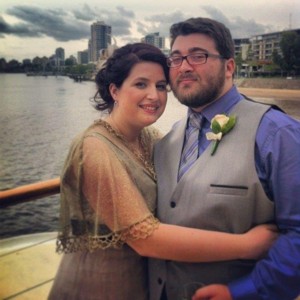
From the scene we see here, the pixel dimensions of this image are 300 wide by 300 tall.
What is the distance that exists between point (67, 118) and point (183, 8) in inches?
34.6

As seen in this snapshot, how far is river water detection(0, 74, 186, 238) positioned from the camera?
4.44 ft

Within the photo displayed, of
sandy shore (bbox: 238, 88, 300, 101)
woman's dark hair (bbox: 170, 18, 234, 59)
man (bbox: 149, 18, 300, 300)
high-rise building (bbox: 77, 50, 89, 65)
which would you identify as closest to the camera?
man (bbox: 149, 18, 300, 300)

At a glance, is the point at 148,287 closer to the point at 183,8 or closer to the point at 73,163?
the point at 73,163

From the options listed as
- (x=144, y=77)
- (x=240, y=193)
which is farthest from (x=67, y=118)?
(x=240, y=193)

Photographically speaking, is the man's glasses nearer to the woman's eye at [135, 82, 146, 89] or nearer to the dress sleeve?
the woman's eye at [135, 82, 146, 89]

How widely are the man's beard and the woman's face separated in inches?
2.5

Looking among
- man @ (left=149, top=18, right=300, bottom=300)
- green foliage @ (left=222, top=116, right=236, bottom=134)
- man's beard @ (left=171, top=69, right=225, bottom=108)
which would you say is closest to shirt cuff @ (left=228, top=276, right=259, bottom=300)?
man @ (left=149, top=18, right=300, bottom=300)

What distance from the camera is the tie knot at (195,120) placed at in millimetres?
1212

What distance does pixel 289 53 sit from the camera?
4.80ft

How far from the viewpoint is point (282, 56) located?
1.47m

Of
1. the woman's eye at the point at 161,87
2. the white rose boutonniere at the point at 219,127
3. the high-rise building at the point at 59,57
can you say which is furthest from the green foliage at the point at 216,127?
the high-rise building at the point at 59,57

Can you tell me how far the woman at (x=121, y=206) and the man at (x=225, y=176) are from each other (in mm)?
51

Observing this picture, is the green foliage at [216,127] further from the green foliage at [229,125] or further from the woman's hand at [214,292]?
the woman's hand at [214,292]

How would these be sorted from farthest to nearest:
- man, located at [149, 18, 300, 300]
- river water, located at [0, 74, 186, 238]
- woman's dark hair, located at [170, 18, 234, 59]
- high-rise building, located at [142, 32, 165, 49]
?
river water, located at [0, 74, 186, 238]
high-rise building, located at [142, 32, 165, 49]
woman's dark hair, located at [170, 18, 234, 59]
man, located at [149, 18, 300, 300]
